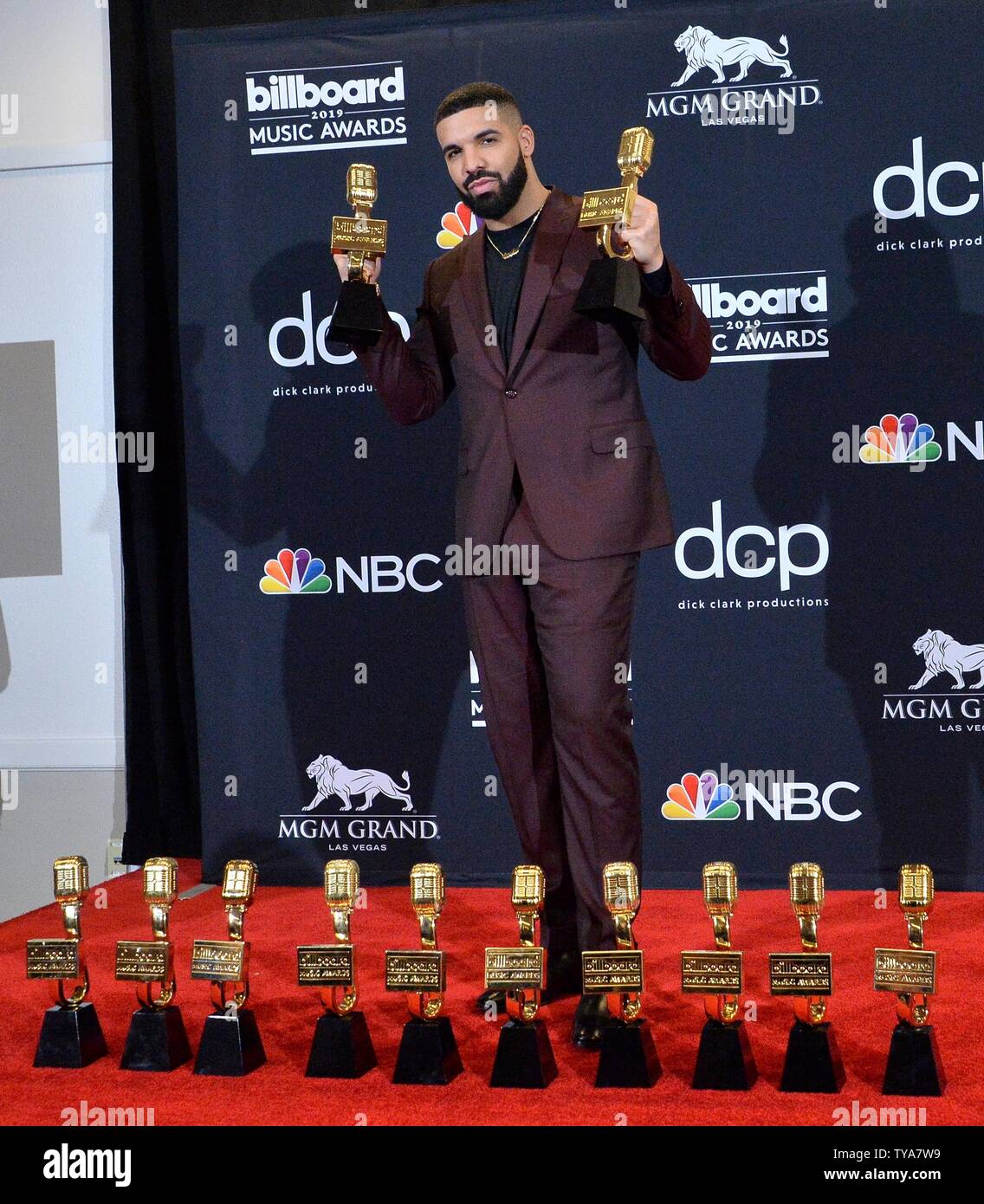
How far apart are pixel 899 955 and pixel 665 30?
3057mm

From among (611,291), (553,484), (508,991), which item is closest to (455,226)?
(553,484)

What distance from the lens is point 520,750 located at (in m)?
2.76

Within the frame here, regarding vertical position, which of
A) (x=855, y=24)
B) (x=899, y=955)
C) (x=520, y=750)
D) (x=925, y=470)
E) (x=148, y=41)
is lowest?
(x=899, y=955)

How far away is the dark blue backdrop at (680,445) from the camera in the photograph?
12.9ft

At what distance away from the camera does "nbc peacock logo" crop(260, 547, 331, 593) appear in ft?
14.0

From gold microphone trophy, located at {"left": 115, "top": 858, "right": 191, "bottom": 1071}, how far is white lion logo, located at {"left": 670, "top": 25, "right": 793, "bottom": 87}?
117 inches

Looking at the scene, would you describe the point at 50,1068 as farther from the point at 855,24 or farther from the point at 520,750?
the point at 855,24

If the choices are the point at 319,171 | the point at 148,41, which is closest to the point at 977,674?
the point at 319,171

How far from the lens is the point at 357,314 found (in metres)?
2.64

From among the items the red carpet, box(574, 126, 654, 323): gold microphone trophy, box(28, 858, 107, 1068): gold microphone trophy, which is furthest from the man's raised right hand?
the red carpet

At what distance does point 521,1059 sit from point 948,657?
2.24 metres

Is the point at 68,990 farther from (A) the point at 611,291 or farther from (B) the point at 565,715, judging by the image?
(A) the point at 611,291

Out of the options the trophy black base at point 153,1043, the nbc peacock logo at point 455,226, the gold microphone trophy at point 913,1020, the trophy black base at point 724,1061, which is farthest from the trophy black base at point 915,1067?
the nbc peacock logo at point 455,226
